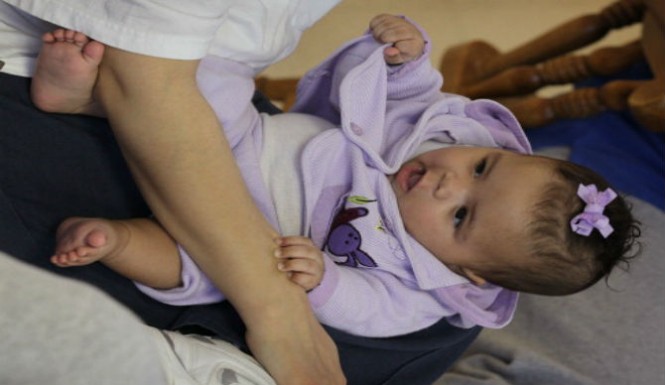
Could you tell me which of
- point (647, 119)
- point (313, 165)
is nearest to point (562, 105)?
point (647, 119)

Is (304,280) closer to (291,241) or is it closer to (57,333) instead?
(291,241)

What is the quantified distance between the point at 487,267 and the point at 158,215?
0.46 meters

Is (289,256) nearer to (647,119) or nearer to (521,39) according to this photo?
(647,119)

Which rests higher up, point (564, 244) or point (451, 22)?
point (564, 244)

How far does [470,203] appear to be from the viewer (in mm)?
960

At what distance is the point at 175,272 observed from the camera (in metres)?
0.75

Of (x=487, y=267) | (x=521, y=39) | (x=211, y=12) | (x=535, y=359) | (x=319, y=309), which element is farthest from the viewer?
(x=521, y=39)

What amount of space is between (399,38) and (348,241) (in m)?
0.27

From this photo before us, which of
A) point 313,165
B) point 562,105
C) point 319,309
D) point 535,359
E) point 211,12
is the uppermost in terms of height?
point 211,12

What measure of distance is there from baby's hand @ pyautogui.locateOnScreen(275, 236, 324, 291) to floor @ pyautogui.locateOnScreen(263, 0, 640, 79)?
1.24 m

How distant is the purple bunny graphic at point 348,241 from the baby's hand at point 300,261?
0.11 metres

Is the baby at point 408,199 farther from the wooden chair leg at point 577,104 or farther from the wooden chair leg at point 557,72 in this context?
the wooden chair leg at point 557,72

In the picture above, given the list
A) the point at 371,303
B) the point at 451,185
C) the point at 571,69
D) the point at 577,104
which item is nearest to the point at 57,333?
the point at 371,303

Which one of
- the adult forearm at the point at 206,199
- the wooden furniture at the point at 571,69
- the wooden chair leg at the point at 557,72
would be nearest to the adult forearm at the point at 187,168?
the adult forearm at the point at 206,199
